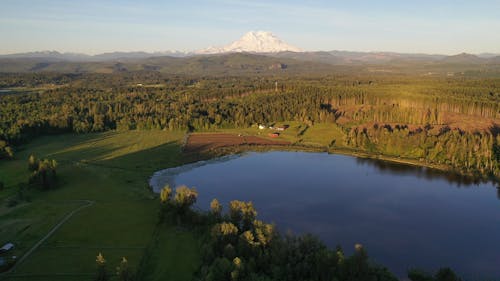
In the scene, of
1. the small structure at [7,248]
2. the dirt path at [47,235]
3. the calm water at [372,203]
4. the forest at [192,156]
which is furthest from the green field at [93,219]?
the calm water at [372,203]

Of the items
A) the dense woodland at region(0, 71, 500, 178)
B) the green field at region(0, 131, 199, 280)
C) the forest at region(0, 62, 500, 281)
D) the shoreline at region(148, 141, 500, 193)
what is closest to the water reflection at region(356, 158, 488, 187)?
the shoreline at region(148, 141, 500, 193)

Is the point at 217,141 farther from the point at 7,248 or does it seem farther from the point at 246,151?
the point at 7,248

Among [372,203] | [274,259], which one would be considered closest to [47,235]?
[274,259]

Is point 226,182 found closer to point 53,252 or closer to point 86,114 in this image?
point 53,252

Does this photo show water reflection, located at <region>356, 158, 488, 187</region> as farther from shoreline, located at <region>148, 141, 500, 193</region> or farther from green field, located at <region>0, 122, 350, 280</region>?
green field, located at <region>0, 122, 350, 280</region>

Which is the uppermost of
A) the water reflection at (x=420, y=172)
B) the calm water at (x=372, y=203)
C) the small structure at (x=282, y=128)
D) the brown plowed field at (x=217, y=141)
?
the small structure at (x=282, y=128)

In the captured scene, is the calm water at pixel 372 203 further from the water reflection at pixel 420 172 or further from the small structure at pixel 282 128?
the small structure at pixel 282 128
